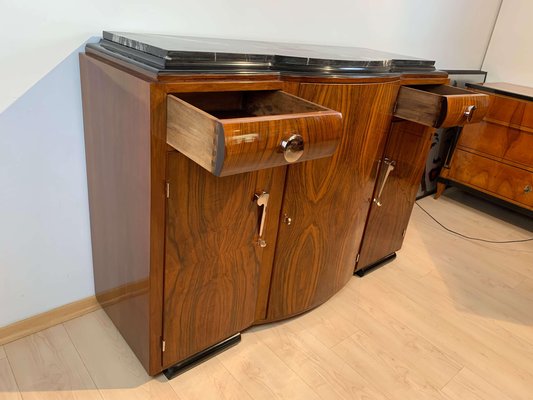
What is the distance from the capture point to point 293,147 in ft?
2.68

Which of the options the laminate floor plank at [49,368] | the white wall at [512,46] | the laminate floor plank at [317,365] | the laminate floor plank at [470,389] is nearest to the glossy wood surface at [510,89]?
the white wall at [512,46]

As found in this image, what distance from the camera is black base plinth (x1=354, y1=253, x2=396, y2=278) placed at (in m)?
1.74

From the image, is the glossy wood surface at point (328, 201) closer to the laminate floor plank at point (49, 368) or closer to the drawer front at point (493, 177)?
the laminate floor plank at point (49, 368)

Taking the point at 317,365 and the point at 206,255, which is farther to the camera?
the point at 317,365

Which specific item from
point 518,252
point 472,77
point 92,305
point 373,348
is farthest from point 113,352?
point 472,77

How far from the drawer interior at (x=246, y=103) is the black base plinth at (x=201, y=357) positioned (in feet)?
2.29

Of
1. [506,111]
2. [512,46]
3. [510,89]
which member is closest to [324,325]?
[506,111]

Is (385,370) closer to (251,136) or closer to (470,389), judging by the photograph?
(470,389)

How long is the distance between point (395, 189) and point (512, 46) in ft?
5.32

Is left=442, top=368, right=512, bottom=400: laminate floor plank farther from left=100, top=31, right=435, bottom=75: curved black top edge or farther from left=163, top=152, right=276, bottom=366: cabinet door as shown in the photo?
left=100, top=31, right=435, bottom=75: curved black top edge

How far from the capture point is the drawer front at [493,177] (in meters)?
2.20

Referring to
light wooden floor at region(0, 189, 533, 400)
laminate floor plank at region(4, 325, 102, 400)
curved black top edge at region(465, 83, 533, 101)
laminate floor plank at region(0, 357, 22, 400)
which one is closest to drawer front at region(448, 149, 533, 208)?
curved black top edge at region(465, 83, 533, 101)

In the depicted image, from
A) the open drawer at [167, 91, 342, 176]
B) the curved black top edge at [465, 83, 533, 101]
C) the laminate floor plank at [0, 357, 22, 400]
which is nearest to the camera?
the open drawer at [167, 91, 342, 176]

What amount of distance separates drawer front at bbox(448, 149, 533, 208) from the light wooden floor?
58 centimetres
